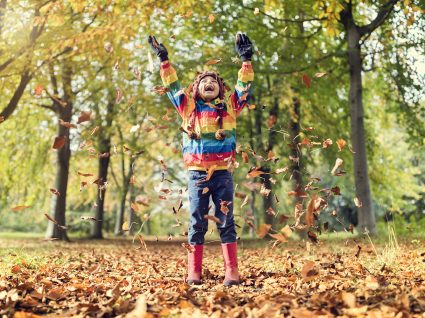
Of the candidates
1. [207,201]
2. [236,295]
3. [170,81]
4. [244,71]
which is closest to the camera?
[236,295]

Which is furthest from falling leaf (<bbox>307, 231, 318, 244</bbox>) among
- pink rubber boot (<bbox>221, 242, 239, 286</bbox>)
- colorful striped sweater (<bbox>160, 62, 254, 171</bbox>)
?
colorful striped sweater (<bbox>160, 62, 254, 171</bbox>)

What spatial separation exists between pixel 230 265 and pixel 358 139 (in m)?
8.07

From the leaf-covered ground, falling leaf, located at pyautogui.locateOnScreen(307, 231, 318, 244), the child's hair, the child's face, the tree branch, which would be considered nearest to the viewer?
the leaf-covered ground

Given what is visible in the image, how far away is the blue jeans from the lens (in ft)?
16.0

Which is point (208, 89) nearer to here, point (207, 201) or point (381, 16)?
point (207, 201)

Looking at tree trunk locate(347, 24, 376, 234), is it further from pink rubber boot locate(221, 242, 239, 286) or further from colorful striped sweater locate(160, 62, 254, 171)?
pink rubber boot locate(221, 242, 239, 286)

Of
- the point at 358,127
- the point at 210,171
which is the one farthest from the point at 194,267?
the point at 358,127

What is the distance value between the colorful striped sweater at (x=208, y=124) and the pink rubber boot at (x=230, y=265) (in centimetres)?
80

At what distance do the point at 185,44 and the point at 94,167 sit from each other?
8.17 metres

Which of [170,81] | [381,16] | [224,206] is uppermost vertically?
[381,16]

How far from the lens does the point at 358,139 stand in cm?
1190

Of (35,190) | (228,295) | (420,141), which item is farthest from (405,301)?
(35,190)

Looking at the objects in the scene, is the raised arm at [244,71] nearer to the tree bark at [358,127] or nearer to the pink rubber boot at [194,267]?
the pink rubber boot at [194,267]

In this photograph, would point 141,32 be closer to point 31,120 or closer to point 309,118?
point 31,120
